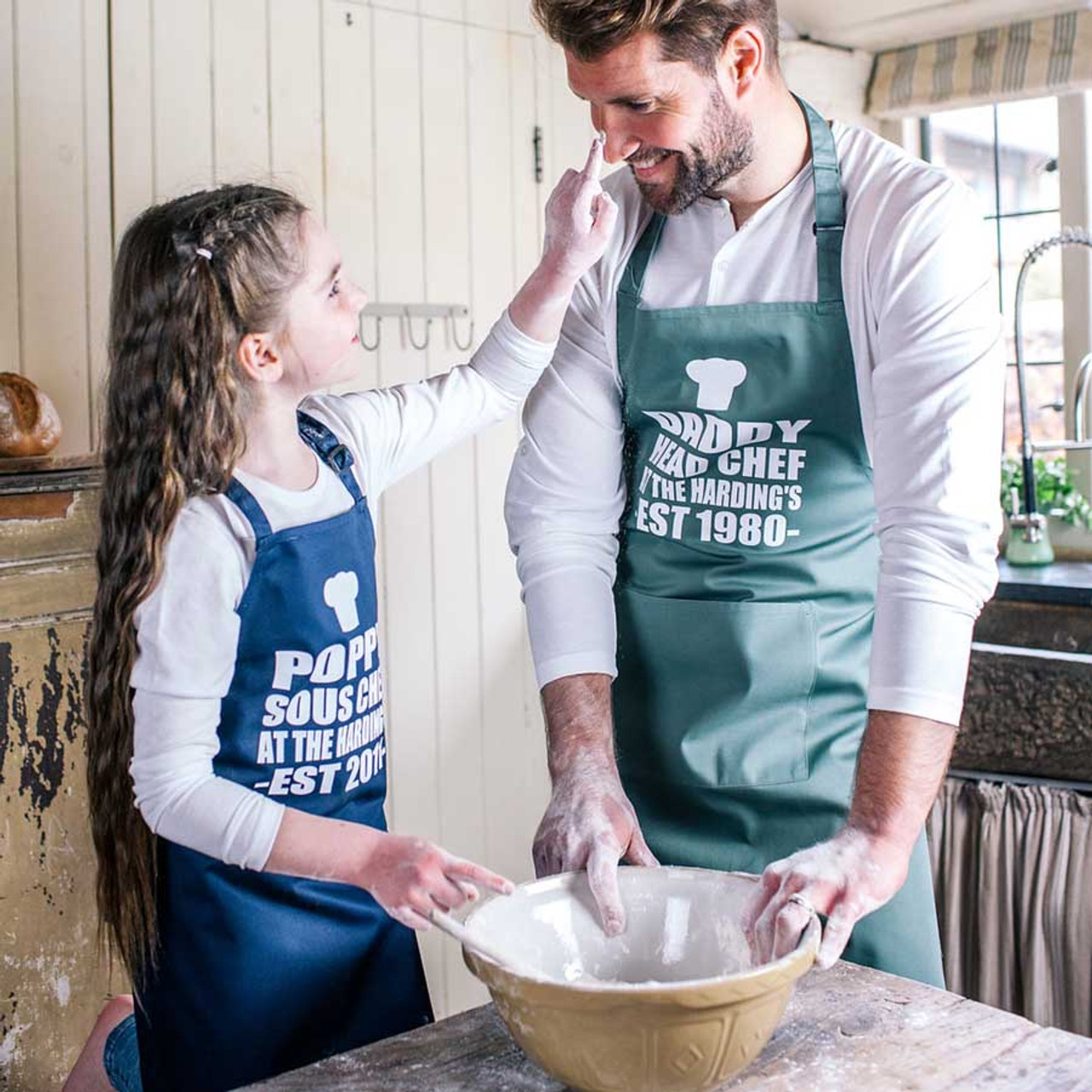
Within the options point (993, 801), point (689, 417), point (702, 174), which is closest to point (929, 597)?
point (689, 417)

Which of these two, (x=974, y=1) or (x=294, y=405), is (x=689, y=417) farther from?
(x=974, y=1)

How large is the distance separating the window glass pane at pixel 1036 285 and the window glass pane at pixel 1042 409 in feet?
0.13

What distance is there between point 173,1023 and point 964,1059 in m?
0.85

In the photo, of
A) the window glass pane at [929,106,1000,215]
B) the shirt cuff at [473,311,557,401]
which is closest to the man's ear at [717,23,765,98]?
the shirt cuff at [473,311,557,401]

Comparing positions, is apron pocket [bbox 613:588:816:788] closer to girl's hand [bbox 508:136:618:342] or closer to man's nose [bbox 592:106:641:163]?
girl's hand [bbox 508:136:618:342]

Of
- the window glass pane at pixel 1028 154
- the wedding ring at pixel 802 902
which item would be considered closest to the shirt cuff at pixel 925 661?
the wedding ring at pixel 802 902

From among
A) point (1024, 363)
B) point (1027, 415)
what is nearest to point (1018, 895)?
point (1027, 415)

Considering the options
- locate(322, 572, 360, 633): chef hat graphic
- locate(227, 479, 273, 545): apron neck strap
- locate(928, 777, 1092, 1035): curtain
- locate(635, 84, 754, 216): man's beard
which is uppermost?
locate(635, 84, 754, 216): man's beard

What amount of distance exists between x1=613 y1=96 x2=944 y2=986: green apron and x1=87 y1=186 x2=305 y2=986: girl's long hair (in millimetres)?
437

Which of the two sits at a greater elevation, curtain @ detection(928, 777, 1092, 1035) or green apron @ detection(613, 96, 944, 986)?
green apron @ detection(613, 96, 944, 986)

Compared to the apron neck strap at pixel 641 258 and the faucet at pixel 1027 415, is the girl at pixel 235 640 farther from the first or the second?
the faucet at pixel 1027 415

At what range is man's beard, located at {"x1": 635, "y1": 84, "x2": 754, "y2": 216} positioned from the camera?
1.51m

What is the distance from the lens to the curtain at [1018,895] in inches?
97.0

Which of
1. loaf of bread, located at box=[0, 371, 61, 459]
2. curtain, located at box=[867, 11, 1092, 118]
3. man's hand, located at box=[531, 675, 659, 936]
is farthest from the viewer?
curtain, located at box=[867, 11, 1092, 118]
